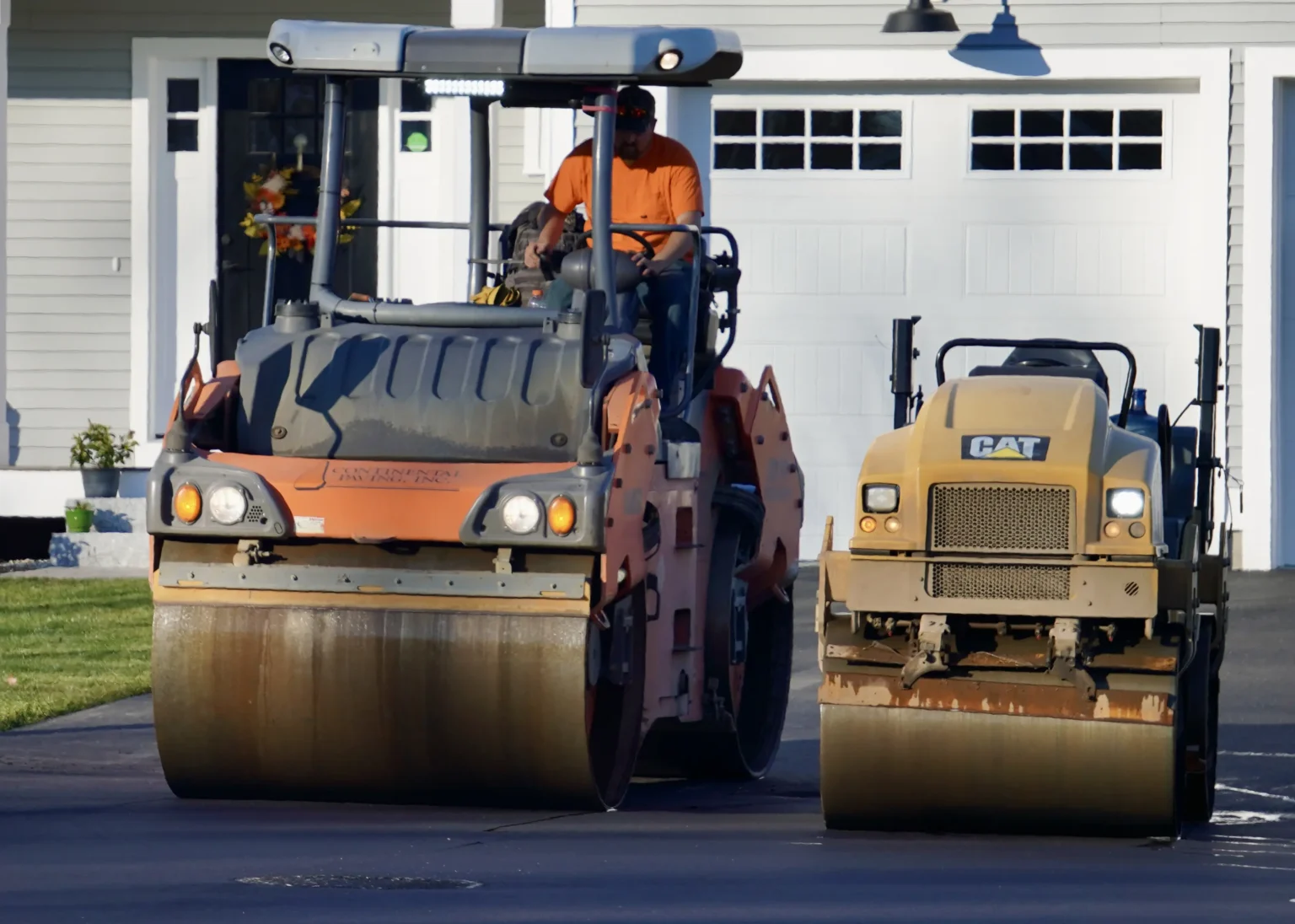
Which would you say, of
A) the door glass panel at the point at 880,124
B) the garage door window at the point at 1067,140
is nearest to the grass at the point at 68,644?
the door glass panel at the point at 880,124

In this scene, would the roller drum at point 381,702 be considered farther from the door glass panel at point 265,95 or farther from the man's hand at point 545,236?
the door glass panel at point 265,95

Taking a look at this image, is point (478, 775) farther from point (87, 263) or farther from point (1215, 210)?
point (87, 263)

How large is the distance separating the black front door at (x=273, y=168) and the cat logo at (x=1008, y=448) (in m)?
9.57

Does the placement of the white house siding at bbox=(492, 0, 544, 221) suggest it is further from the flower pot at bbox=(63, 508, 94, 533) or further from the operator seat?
the operator seat

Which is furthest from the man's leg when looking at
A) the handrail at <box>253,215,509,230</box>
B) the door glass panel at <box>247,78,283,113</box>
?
the door glass panel at <box>247,78,283,113</box>

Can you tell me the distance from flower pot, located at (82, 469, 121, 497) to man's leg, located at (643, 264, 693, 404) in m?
8.07

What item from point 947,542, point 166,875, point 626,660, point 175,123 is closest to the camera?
point 166,875

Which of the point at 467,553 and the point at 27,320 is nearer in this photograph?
the point at 467,553

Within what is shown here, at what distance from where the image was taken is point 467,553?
7.04m

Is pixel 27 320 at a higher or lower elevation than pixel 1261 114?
lower

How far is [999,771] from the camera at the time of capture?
6676 mm

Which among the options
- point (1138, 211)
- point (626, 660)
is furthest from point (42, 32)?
point (626, 660)

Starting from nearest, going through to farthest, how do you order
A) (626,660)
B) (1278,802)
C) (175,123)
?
(626,660) → (1278,802) → (175,123)

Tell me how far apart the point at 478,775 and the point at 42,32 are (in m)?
10.5
